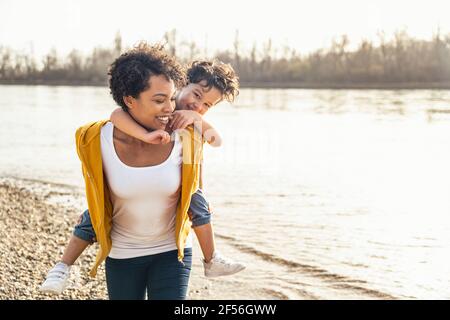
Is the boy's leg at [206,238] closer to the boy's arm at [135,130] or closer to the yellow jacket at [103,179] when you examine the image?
the yellow jacket at [103,179]

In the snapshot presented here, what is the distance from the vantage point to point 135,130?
2.63 meters

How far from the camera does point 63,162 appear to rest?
18.0 m

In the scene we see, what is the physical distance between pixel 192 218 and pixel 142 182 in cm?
42

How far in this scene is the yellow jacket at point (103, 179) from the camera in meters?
2.65

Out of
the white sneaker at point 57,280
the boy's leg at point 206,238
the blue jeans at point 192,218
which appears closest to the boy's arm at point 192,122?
the blue jeans at point 192,218

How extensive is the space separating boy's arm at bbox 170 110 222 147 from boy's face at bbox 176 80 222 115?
26 cm

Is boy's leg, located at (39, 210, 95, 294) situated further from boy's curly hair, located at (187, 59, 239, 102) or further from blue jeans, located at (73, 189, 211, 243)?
boy's curly hair, located at (187, 59, 239, 102)

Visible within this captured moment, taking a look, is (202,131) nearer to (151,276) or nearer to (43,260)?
(151,276)

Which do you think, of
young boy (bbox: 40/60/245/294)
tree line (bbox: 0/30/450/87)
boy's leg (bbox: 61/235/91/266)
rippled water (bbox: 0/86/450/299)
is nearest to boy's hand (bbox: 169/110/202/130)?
young boy (bbox: 40/60/245/294)

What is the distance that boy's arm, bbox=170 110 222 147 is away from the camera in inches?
107

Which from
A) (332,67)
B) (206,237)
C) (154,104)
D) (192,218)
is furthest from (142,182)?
(332,67)

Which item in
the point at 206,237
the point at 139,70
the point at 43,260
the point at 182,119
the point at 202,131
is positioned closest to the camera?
the point at 139,70

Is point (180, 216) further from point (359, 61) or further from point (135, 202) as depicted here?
point (359, 61)
